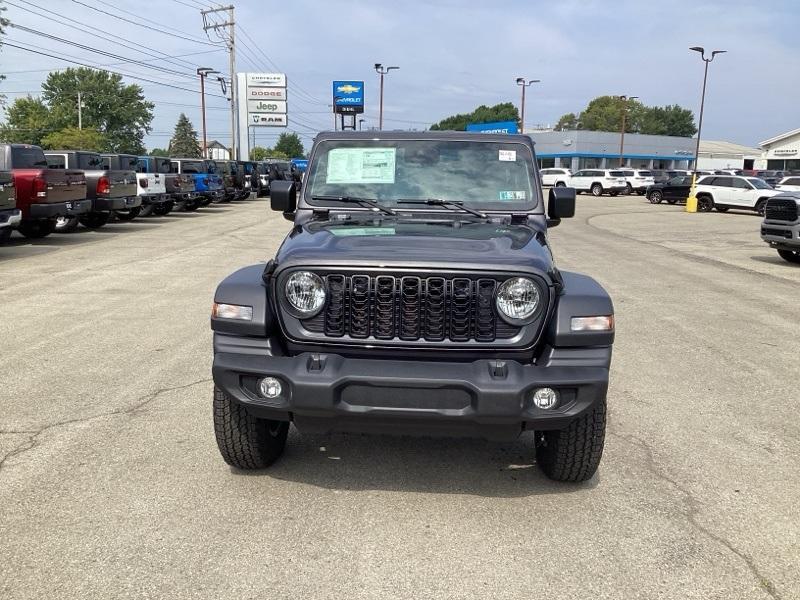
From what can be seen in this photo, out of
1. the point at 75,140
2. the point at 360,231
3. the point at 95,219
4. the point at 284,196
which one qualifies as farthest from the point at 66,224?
the point at 75,140

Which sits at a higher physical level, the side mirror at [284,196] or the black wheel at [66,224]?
the side mirror at [284,196]

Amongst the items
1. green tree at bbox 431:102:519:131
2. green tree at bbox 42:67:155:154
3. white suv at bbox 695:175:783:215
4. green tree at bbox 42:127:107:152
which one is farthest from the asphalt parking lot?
green tree at bbox 431:102:519:131

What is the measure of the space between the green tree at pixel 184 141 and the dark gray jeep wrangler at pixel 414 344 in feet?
453

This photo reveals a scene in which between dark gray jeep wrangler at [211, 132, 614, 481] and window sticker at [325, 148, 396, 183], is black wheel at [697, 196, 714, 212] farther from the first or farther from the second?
dark gray jeep wrangler at [211, 132, 614, 481]

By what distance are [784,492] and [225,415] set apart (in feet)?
9.88

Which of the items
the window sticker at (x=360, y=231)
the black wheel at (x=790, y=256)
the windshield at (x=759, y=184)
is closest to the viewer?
the window sticker at (x=360, y=231)

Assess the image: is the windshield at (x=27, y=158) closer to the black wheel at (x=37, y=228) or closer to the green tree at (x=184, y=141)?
the black wheel at (x=37, y=228)

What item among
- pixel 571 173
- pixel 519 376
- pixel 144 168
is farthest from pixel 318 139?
pixel 571 173

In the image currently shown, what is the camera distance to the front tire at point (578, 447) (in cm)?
359

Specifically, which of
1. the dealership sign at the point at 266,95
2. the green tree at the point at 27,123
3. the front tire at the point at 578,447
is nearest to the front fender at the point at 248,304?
the front tire at the point at 578,447

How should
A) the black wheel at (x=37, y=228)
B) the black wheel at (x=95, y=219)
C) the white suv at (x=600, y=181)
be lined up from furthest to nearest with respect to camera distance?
the white suv at (x=600, y=181) < the black wheel at (x=95, y=219) < the black wheel at (x=37, y=228)

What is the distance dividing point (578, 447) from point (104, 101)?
11640 centimetres

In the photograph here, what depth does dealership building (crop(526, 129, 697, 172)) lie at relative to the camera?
7956 cm

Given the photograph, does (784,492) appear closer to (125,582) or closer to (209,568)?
(209,568)
